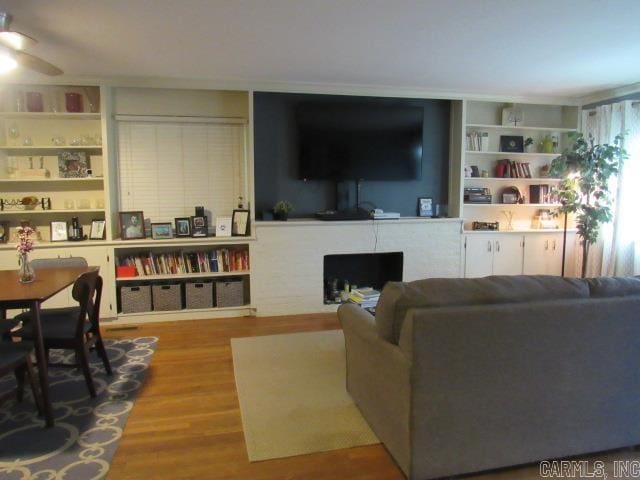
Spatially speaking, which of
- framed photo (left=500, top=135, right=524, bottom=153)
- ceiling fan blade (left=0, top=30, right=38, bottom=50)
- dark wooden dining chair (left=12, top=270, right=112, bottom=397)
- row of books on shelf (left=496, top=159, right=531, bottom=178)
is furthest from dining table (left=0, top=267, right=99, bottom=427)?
framed photo (left=500, top=135, right=524, bottom=153)

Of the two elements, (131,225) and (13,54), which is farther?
(131,225)

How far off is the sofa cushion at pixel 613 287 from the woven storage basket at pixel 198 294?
3640 millimetres

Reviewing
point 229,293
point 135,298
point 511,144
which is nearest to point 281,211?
point 229,293

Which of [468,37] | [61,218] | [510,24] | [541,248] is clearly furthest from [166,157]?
[541,248]

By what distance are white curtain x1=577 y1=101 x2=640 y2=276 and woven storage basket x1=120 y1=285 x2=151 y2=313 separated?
5.03 m

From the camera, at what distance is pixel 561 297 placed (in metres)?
2.05

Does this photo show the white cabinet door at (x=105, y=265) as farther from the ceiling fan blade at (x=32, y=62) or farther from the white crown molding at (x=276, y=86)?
the ceiling fan blade at (x=32, y=62)

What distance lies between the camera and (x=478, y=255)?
534cm

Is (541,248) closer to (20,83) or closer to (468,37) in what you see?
(468,37)

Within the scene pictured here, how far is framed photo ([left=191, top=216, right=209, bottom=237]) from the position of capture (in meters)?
4.83

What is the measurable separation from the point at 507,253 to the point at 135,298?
4239mm

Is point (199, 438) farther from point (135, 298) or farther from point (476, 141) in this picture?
point (476, 141)

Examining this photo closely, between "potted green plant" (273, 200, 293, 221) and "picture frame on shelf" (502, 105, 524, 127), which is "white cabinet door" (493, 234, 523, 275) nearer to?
"picture frame on shelf" (502, 105, 524, 127)

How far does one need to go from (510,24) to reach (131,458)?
3485 mm
